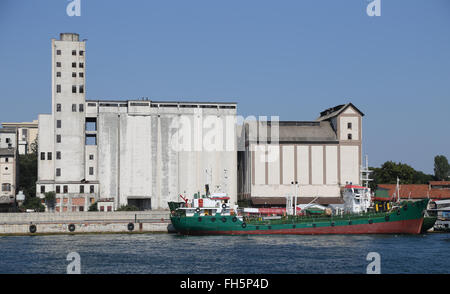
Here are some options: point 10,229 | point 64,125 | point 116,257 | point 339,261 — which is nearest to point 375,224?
point 339,261

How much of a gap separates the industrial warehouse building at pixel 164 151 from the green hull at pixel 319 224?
2523cm

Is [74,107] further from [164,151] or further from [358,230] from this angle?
[358,230]

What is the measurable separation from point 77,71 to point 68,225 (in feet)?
106

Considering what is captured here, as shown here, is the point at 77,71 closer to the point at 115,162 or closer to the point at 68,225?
the point at 115,162

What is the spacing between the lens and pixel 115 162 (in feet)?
339

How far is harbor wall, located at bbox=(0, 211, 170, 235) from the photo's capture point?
7981cm

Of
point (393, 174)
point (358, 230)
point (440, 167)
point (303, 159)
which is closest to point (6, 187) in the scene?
point (303, 159)

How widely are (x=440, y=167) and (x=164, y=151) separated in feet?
305

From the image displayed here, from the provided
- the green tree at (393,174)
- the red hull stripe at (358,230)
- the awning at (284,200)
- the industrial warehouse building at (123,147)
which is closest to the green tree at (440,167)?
the green tree at (393,174)

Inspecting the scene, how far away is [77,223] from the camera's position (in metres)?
81.1

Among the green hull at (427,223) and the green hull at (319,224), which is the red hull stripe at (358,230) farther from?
the green hull at (427,223)

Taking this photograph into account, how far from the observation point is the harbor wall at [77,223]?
7981 cm

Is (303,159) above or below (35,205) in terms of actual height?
above

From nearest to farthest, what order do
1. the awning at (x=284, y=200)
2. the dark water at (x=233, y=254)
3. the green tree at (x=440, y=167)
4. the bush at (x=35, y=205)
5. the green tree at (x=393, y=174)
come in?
the dark water at (x=233, y=254) → the bush at (x=35, y=205) → the awning at (x=284, y=200) → the green tree at (x=393, y=174) → the green tree at (x=440, y=167)
